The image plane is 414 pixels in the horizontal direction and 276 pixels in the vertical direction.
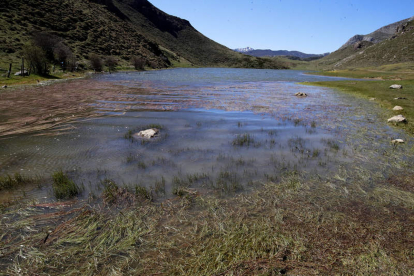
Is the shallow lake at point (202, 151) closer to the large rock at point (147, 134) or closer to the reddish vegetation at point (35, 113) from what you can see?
the large rock at point (147, 134)

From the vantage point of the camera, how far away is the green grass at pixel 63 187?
6.70 metres

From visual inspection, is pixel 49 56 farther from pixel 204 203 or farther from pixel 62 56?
pixel 204 203

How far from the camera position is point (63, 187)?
22.5ft

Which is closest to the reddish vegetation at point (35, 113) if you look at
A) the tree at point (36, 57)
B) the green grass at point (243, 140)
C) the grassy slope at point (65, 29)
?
the green grass at point (243, 140)

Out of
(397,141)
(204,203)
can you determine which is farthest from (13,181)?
(397,141)

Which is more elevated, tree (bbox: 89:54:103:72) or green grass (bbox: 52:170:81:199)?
tree (bbox: 89:54:103:72)

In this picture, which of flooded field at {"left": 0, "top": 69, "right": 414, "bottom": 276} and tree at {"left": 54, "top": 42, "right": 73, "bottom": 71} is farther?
tree at {"left": 54, "top": 42, "right": 73, "bottom": 71}

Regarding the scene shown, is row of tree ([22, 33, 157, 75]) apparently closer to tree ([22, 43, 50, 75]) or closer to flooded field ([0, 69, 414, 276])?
tree ([22, 43, 50, 75])

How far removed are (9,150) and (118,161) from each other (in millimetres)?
5620

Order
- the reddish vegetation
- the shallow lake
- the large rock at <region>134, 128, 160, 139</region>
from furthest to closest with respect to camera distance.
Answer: the reddish vegetation
the large rock at <region>134, 128, 160, 139</region>
the shallow lake

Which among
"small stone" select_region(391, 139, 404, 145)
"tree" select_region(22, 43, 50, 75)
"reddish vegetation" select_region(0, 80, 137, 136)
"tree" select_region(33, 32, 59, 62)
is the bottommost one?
"reddish vegetation" select_region(0, 80, 137, 136)

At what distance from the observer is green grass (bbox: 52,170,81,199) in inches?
264

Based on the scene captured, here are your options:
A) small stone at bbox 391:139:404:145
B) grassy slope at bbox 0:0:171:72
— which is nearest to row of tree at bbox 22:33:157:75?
grassy slope at bbox 0:0:171:72

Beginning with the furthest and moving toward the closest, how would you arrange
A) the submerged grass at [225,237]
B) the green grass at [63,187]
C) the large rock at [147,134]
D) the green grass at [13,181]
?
the large rock at [147,134] < the green grass at [13,181] < the green grass at [63,187] < the submerged grass at [225,237]
